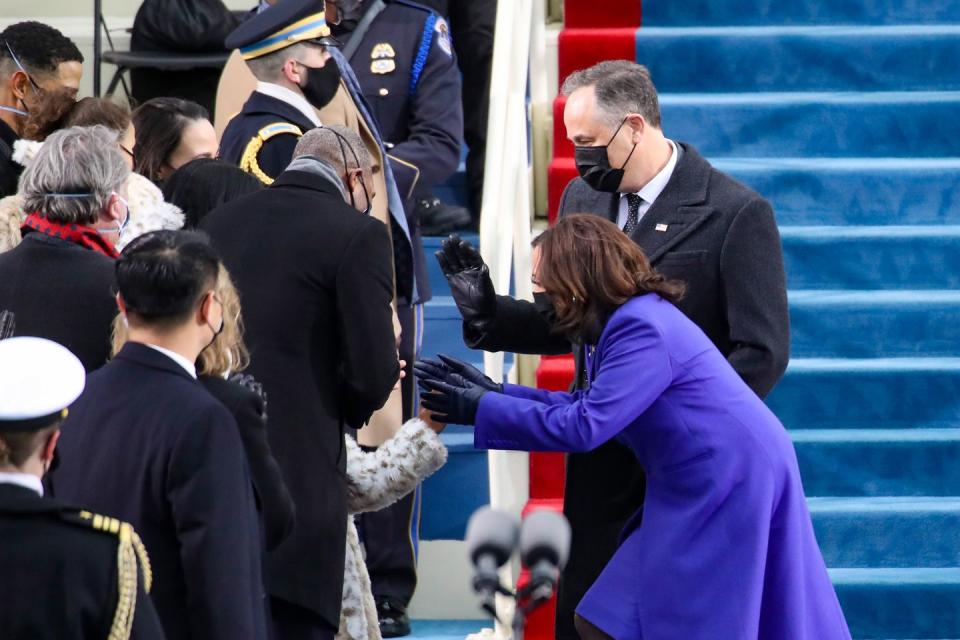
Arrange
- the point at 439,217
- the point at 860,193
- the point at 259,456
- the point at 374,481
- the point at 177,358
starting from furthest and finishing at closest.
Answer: the point at 439,217, the point at 860,193, the point at 374,481, the point at 259,456, the point at 177,358

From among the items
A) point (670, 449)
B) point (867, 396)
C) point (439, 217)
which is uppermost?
→ point (670, 449)

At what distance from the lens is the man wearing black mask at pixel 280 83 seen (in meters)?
5.13

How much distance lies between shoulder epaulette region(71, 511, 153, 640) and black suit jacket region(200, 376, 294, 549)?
730 millimetres

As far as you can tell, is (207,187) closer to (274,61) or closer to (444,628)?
(274,61)

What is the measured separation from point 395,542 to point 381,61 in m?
1.64

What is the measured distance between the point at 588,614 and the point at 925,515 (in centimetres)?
191

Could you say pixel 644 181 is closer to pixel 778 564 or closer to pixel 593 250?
pixel 593 250

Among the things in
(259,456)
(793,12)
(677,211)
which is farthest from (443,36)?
(259,456)

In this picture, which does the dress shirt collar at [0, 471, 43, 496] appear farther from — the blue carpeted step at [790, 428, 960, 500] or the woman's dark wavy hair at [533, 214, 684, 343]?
the blue carpeted step at [790, 428, 960, 500]

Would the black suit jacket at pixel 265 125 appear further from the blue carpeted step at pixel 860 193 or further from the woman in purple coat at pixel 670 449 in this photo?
the blue carpeted step at pixel 860 193

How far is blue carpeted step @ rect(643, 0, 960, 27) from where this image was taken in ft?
24.5

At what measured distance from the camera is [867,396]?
20.3ft

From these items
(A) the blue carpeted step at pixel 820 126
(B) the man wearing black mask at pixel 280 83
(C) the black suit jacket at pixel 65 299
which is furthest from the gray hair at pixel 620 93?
(A) the blue carpeted step at pixel 820 126

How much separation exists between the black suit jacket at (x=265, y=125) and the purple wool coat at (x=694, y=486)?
1.31m
